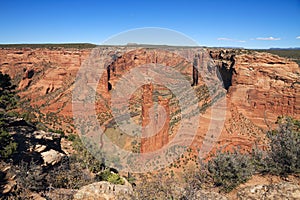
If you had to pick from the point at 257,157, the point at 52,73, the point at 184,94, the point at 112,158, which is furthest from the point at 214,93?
the point at 52,73

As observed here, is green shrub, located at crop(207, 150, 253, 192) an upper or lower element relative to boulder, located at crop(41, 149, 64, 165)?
upper

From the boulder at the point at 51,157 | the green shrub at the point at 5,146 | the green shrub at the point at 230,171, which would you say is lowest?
the boulder at the point at 51,157

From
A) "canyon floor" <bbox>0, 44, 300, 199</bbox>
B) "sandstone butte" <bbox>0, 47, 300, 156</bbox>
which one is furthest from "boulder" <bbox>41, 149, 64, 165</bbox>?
"sandstone butte" <bbox>0, 47, 300, 156</bbox>

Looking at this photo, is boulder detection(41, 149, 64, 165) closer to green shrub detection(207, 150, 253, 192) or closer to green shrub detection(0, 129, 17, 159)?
green shrub detection(0, 129, 17, 159)

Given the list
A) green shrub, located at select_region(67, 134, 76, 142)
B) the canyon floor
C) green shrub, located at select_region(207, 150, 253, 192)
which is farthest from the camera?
green shrub, located at select_region(67, 134, 76, 142)

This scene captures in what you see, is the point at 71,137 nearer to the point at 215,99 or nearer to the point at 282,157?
the point at 215,99

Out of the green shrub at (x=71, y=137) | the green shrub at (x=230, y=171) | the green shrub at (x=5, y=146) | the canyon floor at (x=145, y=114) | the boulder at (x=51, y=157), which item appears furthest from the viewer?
the green shrub at (x=71, y=137)

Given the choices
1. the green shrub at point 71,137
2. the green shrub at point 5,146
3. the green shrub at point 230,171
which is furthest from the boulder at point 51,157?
the green shrub at point 71,137

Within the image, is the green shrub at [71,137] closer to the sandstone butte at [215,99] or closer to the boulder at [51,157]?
the sandstone butte at [215,99]

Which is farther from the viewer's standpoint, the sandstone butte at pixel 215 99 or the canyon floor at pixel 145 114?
the sandstone butte at pixel 215 99
